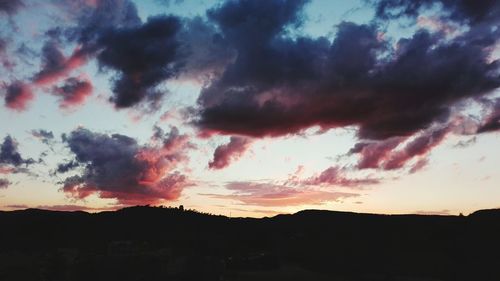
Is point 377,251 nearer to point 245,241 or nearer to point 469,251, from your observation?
point 469,251

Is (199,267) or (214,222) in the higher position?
(214,222)

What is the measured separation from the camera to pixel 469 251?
40.0 m

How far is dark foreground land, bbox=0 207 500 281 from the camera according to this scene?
89.6 ft

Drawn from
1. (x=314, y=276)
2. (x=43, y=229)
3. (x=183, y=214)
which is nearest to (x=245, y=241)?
(x=314, y=276)

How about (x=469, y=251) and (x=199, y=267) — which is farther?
(x=469, y=251)

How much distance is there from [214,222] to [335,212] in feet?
60.7

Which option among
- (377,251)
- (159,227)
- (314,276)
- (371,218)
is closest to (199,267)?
(314,276)

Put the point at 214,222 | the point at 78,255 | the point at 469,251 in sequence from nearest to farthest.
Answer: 1. the point at 78,255
2. the point at 469,251
3. the point at 214,222

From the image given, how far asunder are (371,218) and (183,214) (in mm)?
29403

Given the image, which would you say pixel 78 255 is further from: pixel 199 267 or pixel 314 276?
pixel 314 276

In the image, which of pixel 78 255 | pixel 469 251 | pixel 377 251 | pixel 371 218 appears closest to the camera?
pixel 78 255

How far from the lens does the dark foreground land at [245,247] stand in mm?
27312

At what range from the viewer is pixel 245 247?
47.8 m

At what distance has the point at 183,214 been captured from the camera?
72938 mm
